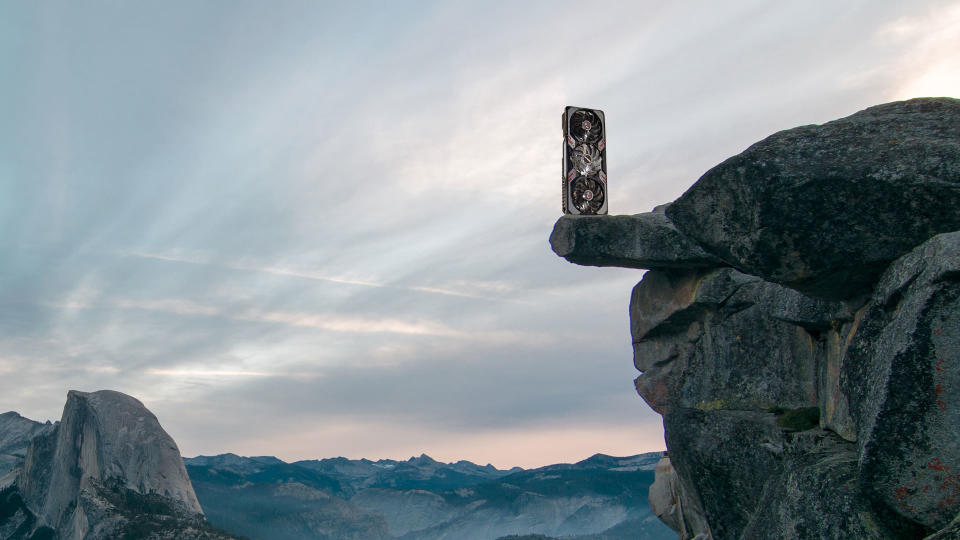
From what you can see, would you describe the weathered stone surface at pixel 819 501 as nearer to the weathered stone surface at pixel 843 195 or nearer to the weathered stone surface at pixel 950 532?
the weathered stone surface at pixel 950 532

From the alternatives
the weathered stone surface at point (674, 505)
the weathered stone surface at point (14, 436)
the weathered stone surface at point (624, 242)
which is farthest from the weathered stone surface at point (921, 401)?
the weathered stone surface at point (14, 436)

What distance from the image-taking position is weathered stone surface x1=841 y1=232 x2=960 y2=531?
12.8 metres

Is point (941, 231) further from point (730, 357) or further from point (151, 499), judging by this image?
point (151, 499)

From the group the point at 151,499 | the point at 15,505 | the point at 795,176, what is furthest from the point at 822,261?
the point at 15,505

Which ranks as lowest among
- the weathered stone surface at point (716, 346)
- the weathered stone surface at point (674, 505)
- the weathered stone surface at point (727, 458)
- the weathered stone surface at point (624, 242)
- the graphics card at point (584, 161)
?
the weathered stone surface at point (674, 505)

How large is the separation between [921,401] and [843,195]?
13.9 ft

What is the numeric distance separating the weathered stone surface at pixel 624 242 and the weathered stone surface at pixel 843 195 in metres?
12.4

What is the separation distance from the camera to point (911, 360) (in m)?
13.2

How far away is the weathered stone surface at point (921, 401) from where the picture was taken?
42.0ft

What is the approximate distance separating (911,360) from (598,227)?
55.6 ft

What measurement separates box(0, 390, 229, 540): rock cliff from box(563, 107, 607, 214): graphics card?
3379 inches

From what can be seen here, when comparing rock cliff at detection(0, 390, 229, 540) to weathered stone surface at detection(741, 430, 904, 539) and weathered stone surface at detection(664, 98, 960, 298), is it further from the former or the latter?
weathered stone surface at detection(664, 98, 960, 298)

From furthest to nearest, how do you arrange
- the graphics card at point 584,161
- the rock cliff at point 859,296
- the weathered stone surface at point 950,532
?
the graphics card at point 584,161, the rock cliff at point 859,296, the weathered stone surface at point 950,532

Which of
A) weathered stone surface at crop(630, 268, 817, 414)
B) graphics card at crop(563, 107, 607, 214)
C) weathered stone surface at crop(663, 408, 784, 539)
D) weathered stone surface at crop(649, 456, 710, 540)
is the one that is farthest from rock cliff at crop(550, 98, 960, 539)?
graphics card at crop(563, 107, 607, 214)
